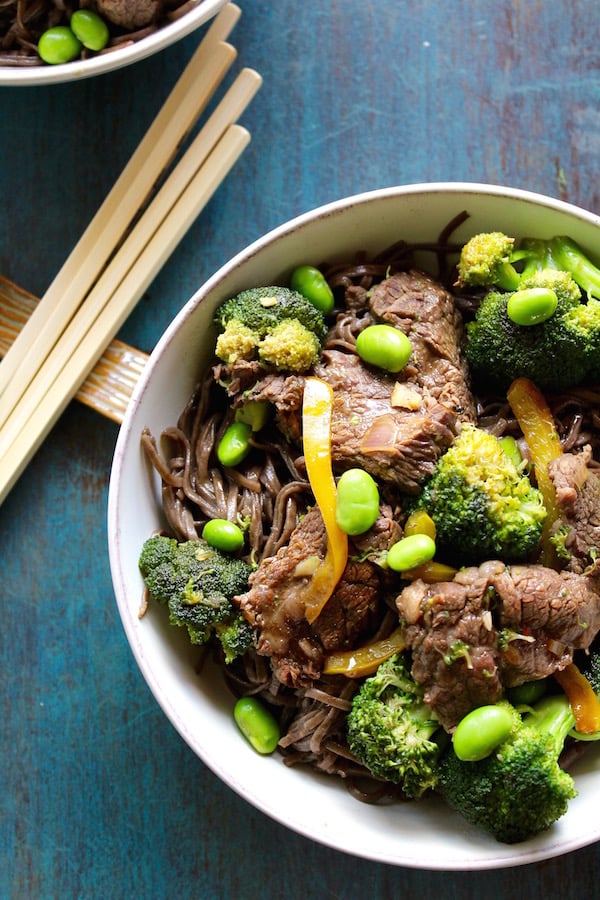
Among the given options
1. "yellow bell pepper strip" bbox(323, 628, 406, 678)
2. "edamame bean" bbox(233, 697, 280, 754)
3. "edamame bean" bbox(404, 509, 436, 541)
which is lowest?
"edamame bean" bbox(233, 697, 280, 754)

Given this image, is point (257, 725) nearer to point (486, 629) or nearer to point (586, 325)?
point (486, 629)

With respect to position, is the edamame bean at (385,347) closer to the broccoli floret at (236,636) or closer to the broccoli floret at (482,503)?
the broccoli floret at (482,503)

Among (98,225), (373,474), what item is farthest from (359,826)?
(98,225)

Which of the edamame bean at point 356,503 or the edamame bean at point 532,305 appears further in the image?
the edamame bean at point 532,305

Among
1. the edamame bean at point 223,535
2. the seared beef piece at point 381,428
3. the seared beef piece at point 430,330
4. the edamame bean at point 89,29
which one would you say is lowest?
the edamame bean at point 223,535

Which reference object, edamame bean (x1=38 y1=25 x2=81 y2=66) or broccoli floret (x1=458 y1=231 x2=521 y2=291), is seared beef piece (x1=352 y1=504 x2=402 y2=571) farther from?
edamame bean (x1=38 y1=25 x2=81 y2=66)

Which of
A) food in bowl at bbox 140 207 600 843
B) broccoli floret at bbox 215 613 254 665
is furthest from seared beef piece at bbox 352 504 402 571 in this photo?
broccoli floret at bbox 215 613 254 665

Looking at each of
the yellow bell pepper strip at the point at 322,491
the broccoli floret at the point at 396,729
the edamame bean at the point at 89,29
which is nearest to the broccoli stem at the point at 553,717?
the broccoli floret at the point at 396,729
